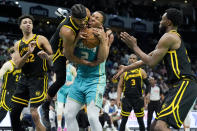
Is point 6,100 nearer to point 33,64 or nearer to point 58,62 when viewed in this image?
point 33,64

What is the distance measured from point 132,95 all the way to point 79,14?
4617 millimetres

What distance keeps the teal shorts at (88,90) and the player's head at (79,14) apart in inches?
34.3

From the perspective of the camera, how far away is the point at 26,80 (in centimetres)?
593

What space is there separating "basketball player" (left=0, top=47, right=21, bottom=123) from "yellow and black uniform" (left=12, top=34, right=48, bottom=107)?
159 cm

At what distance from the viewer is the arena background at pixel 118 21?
753 inches

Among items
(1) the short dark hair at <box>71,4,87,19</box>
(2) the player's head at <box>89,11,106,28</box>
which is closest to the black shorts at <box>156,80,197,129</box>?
(2) the player's head at <box>89,11,106,28</box>

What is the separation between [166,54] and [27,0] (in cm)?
1803

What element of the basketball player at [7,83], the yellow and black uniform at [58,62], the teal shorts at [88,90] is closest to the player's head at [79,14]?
the yellow and black uniform at [58,62]

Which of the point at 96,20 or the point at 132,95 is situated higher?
the point at 96,20

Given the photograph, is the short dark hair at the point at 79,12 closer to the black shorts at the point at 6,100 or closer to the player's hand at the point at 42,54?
the player's hand at the point at 42,54

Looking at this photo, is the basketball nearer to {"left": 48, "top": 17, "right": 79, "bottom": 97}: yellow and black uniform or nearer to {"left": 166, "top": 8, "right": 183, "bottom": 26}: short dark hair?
{"left": 48, "top": 17, "right": 79, "bottom": 97}: yellow and black uniform

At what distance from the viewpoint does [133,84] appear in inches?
357

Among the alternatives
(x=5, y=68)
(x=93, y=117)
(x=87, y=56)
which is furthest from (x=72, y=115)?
(x=5, y=68)

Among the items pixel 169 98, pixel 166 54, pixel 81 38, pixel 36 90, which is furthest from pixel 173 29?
pixel 36 90
